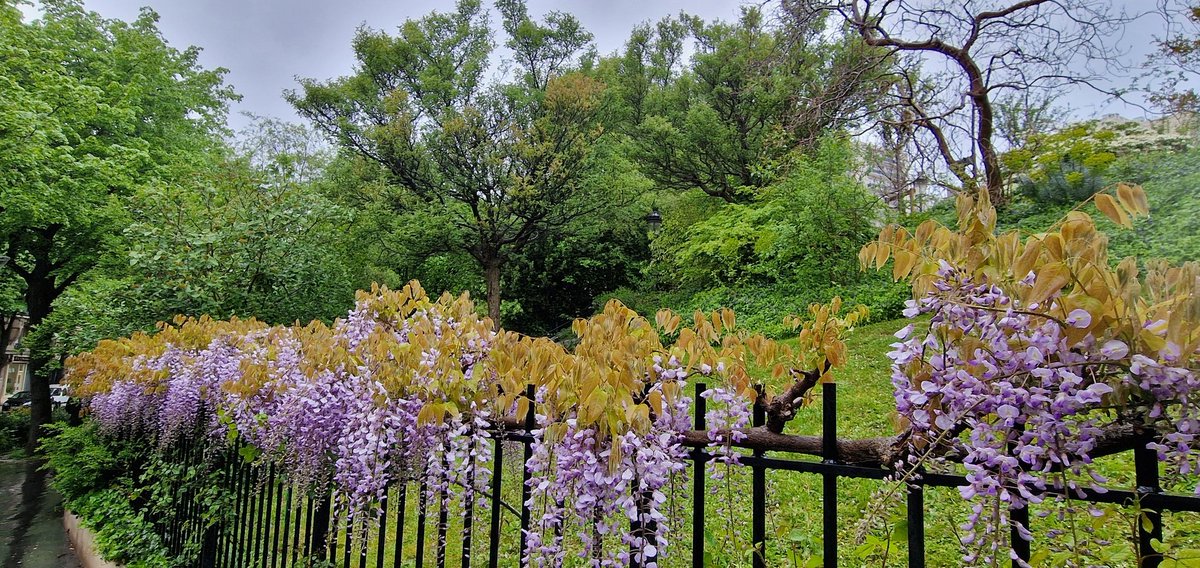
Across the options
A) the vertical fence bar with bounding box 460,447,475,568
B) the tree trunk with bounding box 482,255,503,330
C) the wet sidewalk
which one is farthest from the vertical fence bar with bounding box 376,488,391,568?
the tree trunk with bounding box 482,255,503,330

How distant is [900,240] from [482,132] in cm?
1412

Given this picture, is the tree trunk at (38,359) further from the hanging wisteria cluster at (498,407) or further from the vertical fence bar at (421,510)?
the vertical fence bar at (421,510)

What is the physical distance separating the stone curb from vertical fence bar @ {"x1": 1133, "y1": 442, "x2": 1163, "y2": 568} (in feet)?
19.2

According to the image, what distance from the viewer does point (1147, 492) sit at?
82cm

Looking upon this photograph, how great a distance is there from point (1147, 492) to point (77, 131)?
16.1 meters

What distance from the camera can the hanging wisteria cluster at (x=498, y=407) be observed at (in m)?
1.24

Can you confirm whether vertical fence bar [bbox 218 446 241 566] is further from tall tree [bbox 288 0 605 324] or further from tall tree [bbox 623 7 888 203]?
tall tree [bbox 288 0 605 324]

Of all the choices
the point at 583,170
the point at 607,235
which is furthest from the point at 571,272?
the point at 583,170

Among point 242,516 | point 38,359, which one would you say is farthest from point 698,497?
point 38,359

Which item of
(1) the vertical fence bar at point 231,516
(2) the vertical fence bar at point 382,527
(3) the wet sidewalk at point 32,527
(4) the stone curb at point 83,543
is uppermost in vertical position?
(2) the vertical fence bar at point 382,527

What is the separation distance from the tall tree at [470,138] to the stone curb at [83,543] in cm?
889

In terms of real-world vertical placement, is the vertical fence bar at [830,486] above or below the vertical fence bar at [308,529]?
above

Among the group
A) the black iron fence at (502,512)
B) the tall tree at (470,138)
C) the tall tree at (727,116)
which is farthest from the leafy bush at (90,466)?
the tall tree at (727,116)

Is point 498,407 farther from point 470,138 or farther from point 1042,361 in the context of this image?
point 470,138
